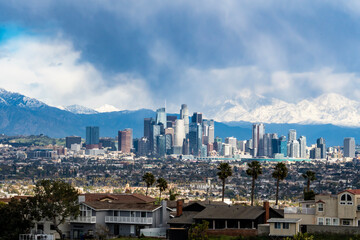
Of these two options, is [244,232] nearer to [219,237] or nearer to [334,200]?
[219,237]

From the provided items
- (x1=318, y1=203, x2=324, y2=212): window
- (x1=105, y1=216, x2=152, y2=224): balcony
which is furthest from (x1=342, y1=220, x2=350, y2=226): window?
(x1=105, y1=216, x2=152, y2=224): balcony

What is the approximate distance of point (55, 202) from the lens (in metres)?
109

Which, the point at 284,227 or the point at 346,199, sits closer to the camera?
the point at 284,227

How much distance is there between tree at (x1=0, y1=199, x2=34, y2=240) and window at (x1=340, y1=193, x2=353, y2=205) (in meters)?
41.6

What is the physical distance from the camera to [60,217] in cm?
11119

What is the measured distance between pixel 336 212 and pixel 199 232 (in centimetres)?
1722

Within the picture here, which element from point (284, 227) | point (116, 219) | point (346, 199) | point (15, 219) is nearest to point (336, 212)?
point (346, 199)

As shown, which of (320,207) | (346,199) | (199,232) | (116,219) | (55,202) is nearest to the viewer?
(346,199)

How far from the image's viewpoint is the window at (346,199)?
9819 centimetres

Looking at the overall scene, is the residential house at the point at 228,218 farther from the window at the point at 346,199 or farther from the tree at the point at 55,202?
the tree at the point at 55,202

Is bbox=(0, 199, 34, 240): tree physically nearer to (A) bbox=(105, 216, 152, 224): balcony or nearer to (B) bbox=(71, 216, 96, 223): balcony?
(B) bbox=(71, 216, 96, 223): balcony

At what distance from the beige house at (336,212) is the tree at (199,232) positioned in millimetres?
10571

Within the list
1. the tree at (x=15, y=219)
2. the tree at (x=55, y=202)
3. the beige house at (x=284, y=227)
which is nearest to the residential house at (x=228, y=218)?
the beige house at (x=284, y=227)

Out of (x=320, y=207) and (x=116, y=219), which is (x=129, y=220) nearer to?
(x=116, y=219)
